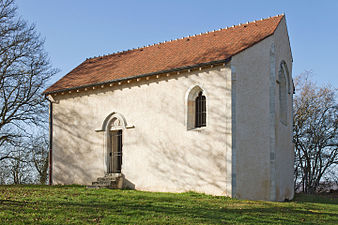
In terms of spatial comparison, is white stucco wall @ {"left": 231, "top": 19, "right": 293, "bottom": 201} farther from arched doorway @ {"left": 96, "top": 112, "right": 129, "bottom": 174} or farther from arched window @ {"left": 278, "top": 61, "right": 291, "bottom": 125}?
arched doorway @ {"left": 96, "top": 112, "right": 129, "bottom": 174}

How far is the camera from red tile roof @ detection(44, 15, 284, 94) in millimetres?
19766

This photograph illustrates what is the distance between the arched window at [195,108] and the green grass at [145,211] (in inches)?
156

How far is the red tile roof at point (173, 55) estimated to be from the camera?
19766 millimetres

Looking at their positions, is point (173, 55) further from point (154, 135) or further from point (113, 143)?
point (113, 143)

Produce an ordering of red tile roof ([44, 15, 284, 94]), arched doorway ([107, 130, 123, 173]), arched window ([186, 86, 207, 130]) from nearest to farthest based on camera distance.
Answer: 1. arched window ([186, 86, 207, 130])
2. red tile roof ([44, 15, 284, 94])
3. arched doorway ([107, 130, 123, 173])

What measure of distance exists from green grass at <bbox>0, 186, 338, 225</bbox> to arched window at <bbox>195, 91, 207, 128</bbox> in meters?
3.97

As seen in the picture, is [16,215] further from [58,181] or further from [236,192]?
[58,181]

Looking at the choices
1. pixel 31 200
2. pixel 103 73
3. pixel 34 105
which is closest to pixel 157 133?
pixel 103 73

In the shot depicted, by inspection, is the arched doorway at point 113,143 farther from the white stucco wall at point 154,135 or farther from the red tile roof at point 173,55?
the red tile roof at point 173,55

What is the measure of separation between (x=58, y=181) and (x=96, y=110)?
15.5 ft

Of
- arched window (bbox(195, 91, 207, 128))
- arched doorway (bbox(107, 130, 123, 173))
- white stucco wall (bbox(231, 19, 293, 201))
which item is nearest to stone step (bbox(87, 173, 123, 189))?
arched doorway (bbox(107, 130, 123, 173))

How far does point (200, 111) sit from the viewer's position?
764 inches

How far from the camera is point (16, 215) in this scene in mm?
11617

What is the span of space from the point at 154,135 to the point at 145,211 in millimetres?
7738
